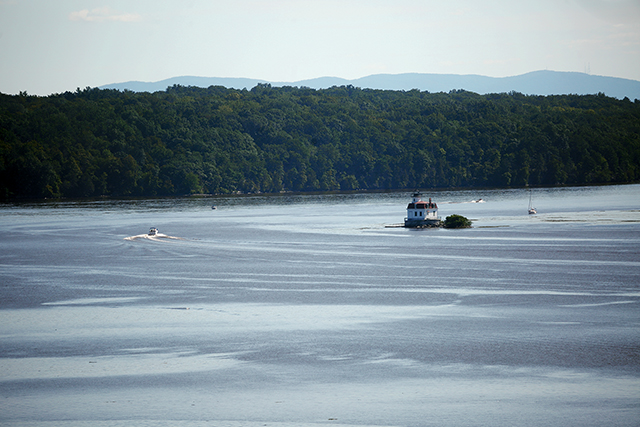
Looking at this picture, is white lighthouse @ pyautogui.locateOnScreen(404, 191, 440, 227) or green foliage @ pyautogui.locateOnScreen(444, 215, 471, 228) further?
white lighthouse @ pyautogui.locateOnScreen(404, 191, 440, 227)

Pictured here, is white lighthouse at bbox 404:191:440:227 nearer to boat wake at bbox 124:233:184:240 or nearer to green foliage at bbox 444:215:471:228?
green foliage at bbox 444:215:471:228

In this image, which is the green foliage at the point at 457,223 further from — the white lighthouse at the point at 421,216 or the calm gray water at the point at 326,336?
the calm gray water at the point at 326,336

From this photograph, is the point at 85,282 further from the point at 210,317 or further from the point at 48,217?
the point at 48,217

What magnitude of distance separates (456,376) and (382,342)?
5770 millimetres

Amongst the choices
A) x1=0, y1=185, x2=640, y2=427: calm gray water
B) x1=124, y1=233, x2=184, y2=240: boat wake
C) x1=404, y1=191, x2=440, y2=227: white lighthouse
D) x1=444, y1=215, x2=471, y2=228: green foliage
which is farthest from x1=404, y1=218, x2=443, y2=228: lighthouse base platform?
x1=124, y1=233, x2=184, y2=240: boat wake

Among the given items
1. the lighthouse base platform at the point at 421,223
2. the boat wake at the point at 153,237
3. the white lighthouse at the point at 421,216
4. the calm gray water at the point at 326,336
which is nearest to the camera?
the calm gray water at the point at 326,336

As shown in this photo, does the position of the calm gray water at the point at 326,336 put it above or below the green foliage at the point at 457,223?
below

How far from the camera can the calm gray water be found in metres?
22.6

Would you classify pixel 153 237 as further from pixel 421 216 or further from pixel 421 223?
pixel 421 216

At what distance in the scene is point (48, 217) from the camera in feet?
423

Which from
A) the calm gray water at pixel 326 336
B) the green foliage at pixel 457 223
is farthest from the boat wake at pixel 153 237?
the green foliage at pixel 457 223

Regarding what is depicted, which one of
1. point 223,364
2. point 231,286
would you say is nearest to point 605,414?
point 223,364

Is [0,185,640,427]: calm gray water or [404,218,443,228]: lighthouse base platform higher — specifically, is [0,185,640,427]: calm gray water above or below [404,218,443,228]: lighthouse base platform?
below

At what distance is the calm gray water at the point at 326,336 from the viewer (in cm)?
2262
